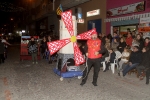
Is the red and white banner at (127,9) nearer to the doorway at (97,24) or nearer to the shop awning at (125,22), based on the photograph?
the shop awning at (125,22)

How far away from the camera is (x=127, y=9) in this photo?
1376 centimetres

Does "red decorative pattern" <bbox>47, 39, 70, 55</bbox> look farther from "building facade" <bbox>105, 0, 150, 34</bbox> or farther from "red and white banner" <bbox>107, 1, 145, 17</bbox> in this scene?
"red and white banner" <bbox>107, 1, 145, 17</bbox>

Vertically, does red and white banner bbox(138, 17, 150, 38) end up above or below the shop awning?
below

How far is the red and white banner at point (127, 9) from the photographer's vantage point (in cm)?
1258

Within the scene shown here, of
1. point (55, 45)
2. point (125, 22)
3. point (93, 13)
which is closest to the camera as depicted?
point (55, 45)

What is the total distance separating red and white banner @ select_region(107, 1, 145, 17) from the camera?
495 inches

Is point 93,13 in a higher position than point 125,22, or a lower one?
higher

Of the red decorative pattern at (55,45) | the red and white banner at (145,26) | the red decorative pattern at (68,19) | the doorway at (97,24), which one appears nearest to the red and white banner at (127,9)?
the red and white banner at (145,26)

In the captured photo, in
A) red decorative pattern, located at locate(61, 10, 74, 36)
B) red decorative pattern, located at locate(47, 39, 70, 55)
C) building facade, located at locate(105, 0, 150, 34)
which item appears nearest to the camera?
red decorative pattern, located at locate(47, 39, 70, 55)

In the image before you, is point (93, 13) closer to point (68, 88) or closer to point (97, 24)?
point (97, 24)

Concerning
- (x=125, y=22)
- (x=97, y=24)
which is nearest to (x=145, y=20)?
(x=125, y=22)

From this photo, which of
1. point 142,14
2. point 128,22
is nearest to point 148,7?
point 142,14

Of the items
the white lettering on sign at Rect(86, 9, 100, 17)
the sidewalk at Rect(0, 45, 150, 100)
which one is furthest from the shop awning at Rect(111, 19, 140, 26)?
the sidewalk at Rect(0, 45, 150, 100)

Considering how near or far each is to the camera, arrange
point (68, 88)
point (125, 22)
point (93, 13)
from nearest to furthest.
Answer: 1. point (68, 88)
2. point (125, 22)
3. point (93, 13)
